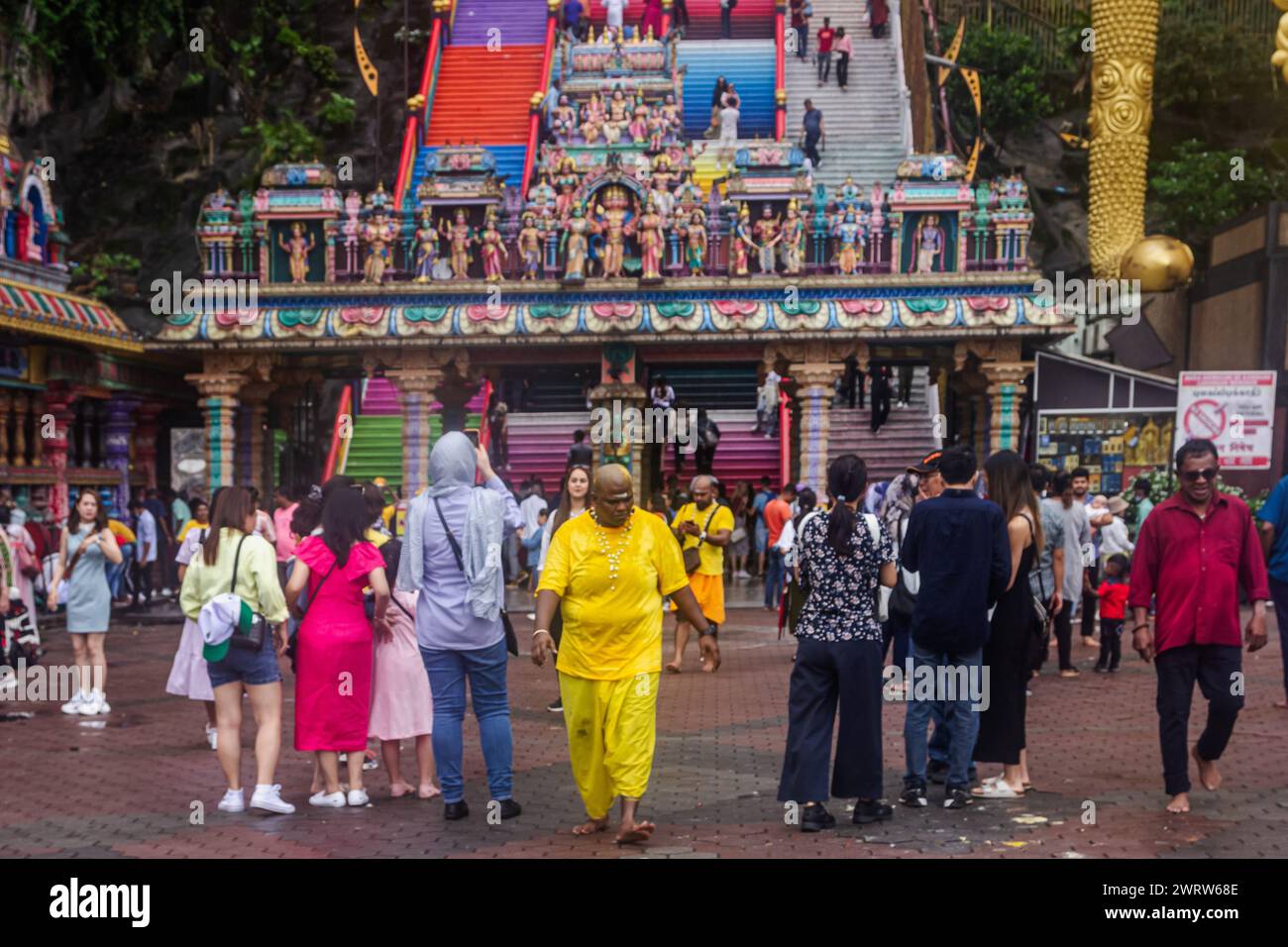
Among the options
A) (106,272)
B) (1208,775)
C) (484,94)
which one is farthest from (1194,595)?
(106,272)

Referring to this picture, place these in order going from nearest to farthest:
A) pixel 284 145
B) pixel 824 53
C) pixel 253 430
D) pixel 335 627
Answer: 1. pixel 335 627
2. pixel 253 430
3. pixel 284 145
4. pixel 824 53

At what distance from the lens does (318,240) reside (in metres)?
24.1

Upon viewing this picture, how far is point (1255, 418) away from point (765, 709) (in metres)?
11.8

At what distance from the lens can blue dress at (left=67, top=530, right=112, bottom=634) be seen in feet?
38.7

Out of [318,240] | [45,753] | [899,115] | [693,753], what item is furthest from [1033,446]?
[45,753]

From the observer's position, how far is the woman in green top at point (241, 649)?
8031 millimetres

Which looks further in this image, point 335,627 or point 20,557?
point 20,557

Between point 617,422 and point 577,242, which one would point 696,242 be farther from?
point 617,422

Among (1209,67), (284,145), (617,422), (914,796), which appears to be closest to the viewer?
(914,796)

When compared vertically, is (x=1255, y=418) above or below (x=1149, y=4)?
below

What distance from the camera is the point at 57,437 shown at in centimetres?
2080

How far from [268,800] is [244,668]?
71cm

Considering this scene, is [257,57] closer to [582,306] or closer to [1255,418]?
[582,306]

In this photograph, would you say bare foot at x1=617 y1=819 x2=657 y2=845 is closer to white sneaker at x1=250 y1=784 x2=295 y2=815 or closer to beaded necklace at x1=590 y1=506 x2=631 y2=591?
beaded necklace at x1=590 y1=506 x2=631 y2=591
